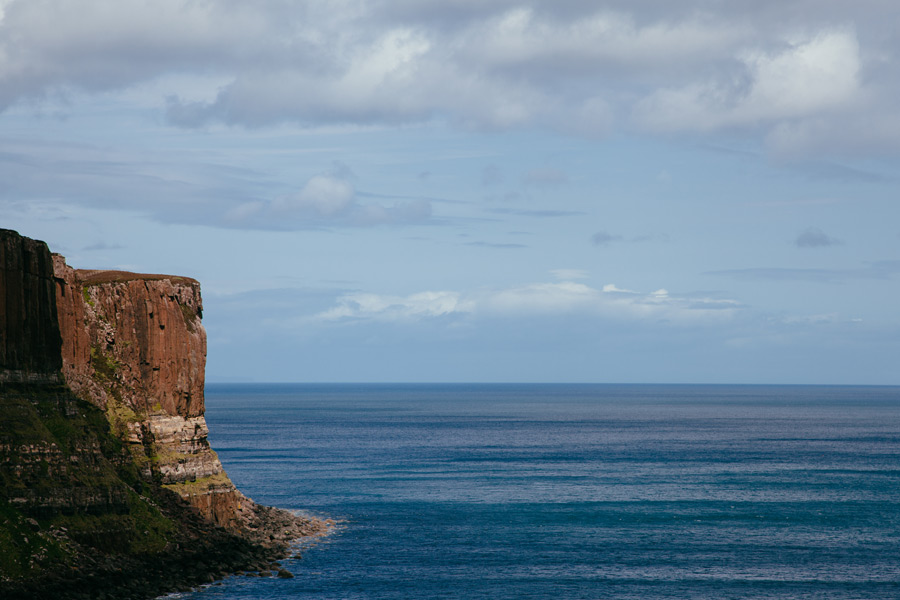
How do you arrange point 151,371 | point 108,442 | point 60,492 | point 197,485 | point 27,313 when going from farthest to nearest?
point 151,371
point 197,485
point 108,442
point 27,313
point 60,492

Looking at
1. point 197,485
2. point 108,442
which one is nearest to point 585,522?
point 197,485

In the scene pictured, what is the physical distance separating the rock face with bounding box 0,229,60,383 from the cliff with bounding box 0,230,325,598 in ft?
0.25

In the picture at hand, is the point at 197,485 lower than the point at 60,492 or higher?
lower

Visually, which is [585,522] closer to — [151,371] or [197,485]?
[197,485]

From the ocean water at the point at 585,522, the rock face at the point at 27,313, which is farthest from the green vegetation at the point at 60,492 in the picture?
the ocean water at the point at 585,522

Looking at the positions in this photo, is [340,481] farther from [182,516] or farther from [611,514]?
[182,516]

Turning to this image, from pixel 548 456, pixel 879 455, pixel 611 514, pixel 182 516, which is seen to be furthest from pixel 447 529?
pixel 879 455

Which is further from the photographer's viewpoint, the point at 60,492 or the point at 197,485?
the point at 197,485

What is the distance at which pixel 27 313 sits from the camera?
6744 centimetres

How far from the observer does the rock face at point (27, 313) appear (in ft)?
217

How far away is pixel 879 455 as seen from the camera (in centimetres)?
16650

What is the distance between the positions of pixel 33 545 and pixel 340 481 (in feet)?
240

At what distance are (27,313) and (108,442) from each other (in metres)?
11.7

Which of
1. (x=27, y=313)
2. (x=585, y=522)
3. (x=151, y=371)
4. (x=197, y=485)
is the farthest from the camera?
(x=585, y=522)
